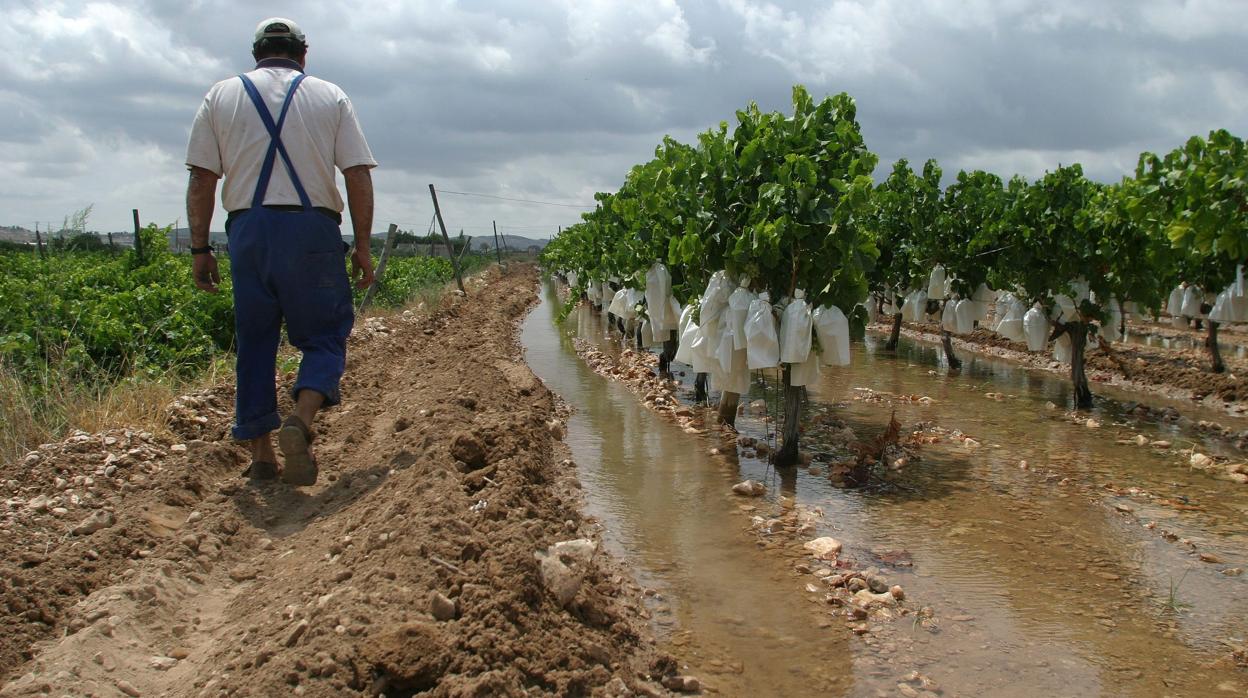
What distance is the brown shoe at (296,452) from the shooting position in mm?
4902

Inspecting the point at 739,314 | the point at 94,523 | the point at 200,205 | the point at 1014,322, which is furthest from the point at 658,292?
the point at 94,523

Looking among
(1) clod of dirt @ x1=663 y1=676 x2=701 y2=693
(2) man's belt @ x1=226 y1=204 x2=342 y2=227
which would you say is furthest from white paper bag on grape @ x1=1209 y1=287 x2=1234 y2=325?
(2) man's belt @ x1=226 y1=204 x2=342 y2=227

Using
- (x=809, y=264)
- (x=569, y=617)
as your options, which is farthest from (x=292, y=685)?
(x=809, y=264)

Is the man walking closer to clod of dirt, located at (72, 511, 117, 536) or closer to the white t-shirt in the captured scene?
the white t-shirt

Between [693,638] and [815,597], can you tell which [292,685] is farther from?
[815,597]

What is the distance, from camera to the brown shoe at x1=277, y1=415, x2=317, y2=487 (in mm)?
4902

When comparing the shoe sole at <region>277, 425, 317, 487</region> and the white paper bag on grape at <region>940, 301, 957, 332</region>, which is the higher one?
the white paper bag on grape at <region>940, 301, 957, 332</region>

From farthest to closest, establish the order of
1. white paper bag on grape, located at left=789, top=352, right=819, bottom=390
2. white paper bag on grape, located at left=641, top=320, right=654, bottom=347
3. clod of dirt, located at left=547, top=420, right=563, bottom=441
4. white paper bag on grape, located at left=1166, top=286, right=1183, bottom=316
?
white paper bag on grape, located at left=1166, top=286, right=1183, bottom=316
white paper bag on grape, located at left=641, top=320, right=654, bottom=347
clod of dirt, located at left=547, top=420, right=563, bottom=441
white paper bag on grape, located at left=789, top=352, right=819, bottom=390

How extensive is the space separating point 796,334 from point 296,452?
3.80m

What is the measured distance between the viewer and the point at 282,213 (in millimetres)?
4836

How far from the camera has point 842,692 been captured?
11.9 feet

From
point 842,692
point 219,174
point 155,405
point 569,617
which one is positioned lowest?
→ point 842,692

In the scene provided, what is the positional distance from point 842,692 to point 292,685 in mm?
2141

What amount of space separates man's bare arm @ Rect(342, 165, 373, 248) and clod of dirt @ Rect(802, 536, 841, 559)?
127 inches
